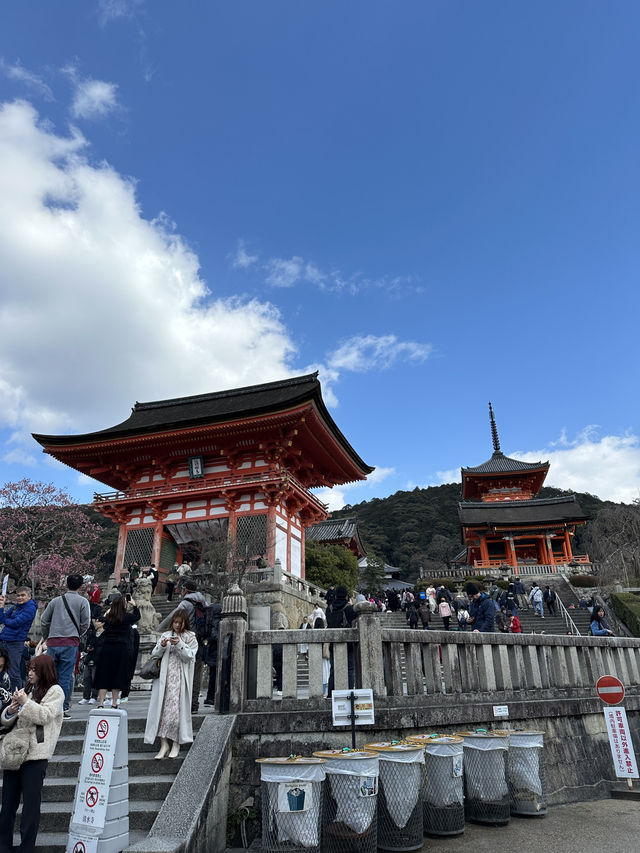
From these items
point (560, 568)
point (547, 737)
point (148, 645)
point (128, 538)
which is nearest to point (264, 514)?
point (128, 538)

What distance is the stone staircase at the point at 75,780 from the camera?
493 cm

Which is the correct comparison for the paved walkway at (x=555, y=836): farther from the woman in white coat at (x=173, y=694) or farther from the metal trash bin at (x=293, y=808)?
the woman in white coat at (x=173, y=694)

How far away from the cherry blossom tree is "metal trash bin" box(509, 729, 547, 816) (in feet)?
72.7

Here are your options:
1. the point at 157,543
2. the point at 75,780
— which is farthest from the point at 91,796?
the point at 157,543

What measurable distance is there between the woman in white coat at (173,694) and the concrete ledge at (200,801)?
23cm

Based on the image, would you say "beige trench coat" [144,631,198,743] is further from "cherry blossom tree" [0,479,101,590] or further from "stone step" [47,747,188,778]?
"cherry blossom tree" [0,479,101,590]

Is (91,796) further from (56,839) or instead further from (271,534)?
(271,534)

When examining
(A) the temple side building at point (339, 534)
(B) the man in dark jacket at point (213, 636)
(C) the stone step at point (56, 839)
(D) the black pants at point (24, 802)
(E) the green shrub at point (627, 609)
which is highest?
(A) the temple side building at point (339, 534)

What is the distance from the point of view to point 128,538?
24328 mm

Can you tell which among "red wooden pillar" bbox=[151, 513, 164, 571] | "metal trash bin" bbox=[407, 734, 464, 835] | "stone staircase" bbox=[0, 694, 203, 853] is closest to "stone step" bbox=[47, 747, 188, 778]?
"stone staircase" bbox=[0, 694, 203, 853]

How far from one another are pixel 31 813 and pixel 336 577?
24766 mm

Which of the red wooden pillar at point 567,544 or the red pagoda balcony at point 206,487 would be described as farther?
the red wooden pillar at point 567,544

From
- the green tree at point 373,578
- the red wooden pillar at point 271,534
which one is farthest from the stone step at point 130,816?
the green tree at point 373,578

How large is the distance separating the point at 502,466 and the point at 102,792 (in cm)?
4867
